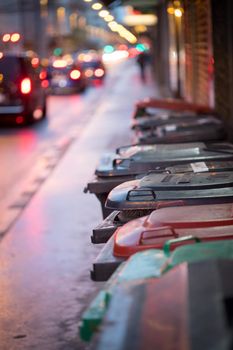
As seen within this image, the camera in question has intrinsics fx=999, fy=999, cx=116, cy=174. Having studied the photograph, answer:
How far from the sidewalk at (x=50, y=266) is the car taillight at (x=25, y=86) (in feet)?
30.6

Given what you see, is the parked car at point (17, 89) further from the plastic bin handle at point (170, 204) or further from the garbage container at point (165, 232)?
the garbage container at point (165, 232)

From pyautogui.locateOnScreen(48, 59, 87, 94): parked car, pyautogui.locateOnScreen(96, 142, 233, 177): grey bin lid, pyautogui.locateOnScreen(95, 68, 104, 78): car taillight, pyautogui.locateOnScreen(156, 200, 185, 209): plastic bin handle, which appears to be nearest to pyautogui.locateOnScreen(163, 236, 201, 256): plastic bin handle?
pyautogui.locateOnScreen(156, 200, 185, 209): plastic bin handle

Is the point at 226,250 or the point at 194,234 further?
the point at 194,234

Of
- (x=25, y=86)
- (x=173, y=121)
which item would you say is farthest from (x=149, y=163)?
(x=25, y=86)

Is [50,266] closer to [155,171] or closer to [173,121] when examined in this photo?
[155,171]

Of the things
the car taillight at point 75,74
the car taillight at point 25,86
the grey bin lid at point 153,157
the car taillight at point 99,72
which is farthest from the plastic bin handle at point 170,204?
the car taillight at point 99,72

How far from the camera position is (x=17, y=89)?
2392 centimetres

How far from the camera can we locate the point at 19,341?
620 cm

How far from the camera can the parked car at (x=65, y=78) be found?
40.6 m

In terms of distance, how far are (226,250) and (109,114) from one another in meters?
23.6

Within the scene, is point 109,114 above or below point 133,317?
below

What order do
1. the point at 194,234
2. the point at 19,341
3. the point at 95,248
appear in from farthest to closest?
the point at 95,248
the point at 19,341
the point at 194,234

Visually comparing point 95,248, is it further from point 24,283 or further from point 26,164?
point 26,164

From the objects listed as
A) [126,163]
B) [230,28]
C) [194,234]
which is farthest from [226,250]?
[230,28]
